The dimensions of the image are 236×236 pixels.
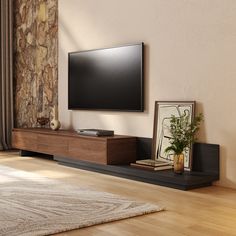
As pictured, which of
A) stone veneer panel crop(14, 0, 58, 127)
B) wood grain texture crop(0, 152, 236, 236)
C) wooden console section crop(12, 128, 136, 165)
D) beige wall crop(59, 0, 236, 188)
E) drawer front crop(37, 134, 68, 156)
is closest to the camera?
wood grain texture crop(0, 152, 236, 236)

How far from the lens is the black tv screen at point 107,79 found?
470cm

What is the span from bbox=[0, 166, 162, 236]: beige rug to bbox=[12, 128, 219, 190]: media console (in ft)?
2.24

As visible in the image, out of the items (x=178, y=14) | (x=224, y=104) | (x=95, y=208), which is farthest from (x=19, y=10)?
(x=95, y=208)

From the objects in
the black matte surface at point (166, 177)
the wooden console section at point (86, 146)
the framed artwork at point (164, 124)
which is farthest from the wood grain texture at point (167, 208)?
the framed artwork at point (164, 124)

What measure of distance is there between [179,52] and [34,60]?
121 inches

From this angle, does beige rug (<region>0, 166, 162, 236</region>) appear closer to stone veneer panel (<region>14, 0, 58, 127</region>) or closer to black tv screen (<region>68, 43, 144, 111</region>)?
black tv screen (<region>68, 43, 144, 111</region>)

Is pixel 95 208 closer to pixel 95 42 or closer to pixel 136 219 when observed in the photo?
pixel 136 219

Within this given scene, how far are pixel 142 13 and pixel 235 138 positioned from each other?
177 centimetres

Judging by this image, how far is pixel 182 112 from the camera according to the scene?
4145mm

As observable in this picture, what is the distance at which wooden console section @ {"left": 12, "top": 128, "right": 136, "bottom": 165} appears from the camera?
448 cm

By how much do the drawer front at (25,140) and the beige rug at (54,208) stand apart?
70.7 inches

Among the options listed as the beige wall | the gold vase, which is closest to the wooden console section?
the beige wall

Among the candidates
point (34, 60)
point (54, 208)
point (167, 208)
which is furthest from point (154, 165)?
point (34, 60)

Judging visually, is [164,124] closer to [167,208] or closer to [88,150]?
[88,150]
